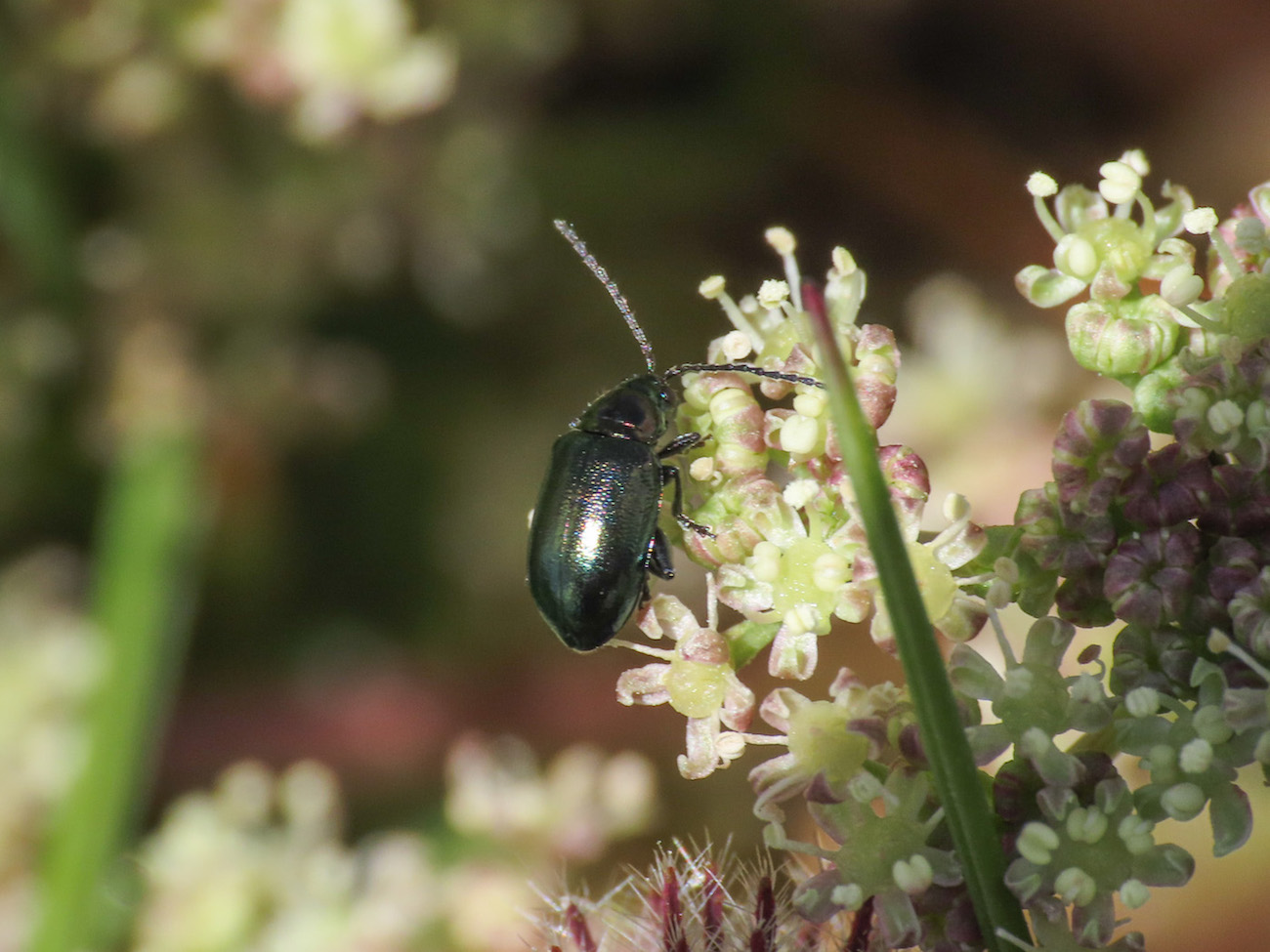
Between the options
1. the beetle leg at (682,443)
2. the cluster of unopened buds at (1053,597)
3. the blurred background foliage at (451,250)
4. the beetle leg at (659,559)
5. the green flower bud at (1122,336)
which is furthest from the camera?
the blurred background foliage at (451,250)

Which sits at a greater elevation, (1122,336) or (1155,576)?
(1122,336)

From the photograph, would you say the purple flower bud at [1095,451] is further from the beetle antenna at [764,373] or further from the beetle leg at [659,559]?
the beetle leg at [659,559]

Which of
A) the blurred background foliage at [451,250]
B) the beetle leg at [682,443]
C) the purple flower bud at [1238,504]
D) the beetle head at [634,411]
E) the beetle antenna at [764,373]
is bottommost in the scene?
the purple flower bud at [1238,504]

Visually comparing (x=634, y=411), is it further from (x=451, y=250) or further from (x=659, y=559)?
(x=451, y=250)

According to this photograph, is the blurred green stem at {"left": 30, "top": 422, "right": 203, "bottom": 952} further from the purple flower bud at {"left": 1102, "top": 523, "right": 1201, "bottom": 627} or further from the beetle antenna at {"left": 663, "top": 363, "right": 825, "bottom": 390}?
the purple flower bud at {"left": 1102, "top": 523, "right": 1201, "bottom": 627}

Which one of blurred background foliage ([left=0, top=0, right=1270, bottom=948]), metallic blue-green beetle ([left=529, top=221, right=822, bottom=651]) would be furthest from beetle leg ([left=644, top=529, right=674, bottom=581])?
blurred background foliage ([left=0, top=0, right=1270, bottom=948])

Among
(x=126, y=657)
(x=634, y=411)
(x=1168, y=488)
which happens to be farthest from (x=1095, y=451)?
(x=126, y=657)

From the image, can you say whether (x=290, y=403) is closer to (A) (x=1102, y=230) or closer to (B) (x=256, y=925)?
(B) (x=256, y=925)

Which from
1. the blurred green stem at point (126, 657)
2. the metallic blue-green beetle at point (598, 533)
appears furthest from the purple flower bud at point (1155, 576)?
the blurred green stem at point (126, 657)

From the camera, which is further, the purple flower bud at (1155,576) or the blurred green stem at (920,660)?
the purple flower bud at (1155,576)
